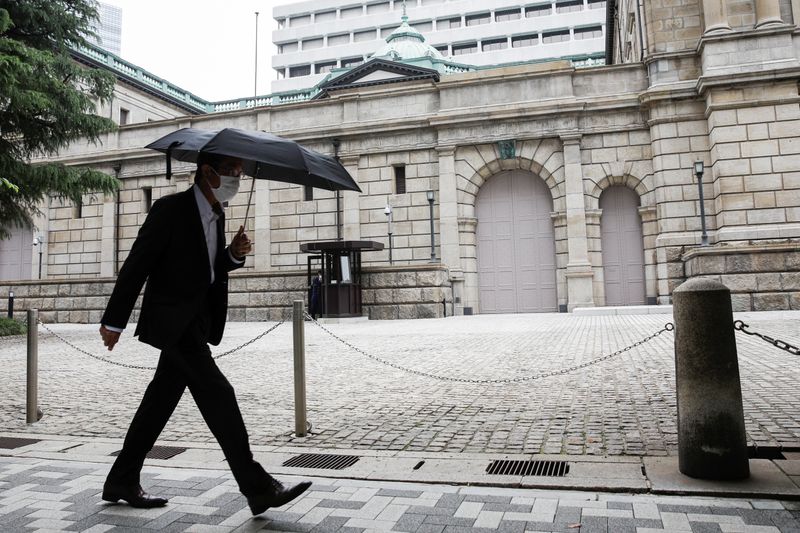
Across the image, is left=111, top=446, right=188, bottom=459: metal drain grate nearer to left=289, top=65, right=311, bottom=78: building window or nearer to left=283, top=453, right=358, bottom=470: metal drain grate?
left=283, top=453, right=358, bottom=470: metal drain grate

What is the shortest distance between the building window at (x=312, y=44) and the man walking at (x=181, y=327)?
285ft

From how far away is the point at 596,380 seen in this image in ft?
23.7

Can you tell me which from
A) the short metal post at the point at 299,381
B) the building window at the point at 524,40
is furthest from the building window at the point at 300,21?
the short metal post at the point at 299,381

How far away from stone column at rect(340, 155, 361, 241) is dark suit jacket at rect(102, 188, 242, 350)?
22.6m

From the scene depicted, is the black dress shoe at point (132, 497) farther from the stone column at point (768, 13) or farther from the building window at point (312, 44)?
the building window at point (312, 44)

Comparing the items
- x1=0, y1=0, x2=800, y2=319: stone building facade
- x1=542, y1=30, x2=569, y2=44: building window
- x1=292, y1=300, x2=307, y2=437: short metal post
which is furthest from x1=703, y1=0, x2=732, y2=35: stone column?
x1=542, y1=30, x2=569, y2=44: building window

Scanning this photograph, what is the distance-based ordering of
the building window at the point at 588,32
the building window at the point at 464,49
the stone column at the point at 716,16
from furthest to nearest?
the building window at the point at 464,49 → the building window at the point at 588,32 → the stone column at the point at 716,16

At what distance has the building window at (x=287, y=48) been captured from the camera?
85.4 meters

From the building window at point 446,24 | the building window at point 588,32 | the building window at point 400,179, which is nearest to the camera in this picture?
the building window at point 400,179

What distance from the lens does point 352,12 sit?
276ft

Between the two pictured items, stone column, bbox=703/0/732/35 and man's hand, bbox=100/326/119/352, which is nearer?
man's hand, bbox=100/326/119/352

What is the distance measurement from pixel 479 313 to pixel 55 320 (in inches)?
672

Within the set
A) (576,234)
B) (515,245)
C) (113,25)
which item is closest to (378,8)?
(515,245)

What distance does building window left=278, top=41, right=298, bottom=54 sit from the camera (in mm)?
85438
